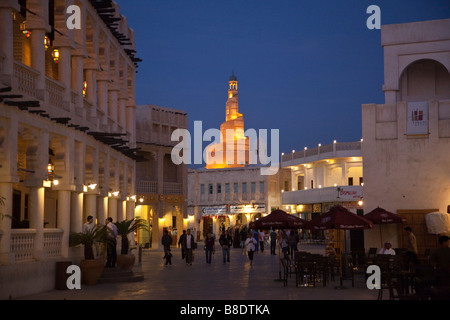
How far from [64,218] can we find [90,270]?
6.50 ft

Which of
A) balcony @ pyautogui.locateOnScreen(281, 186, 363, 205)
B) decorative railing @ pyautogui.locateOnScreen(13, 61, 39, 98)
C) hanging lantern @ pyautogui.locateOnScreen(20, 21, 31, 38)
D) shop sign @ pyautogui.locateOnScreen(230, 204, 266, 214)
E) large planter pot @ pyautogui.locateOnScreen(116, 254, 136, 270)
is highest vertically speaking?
hanging lantern @ pyautogui.locateOnScreen(20, 21, 31, 38)

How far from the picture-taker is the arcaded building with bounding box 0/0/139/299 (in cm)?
1858

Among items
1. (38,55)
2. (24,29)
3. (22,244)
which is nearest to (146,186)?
(24,29)

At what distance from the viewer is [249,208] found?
281ft

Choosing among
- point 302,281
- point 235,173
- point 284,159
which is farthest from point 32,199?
point 235,173

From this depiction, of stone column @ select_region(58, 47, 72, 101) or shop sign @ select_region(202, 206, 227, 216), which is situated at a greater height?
stone column @ select_region(58, 47, 72, 101)

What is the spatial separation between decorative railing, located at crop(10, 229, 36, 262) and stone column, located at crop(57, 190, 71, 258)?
2.36 meters

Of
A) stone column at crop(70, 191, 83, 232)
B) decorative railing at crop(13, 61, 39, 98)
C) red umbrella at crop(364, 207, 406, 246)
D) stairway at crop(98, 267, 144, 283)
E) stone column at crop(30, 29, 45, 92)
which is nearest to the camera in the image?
decorative railing at crop(13, 61, 39, 98)

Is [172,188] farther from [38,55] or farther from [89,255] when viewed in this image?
[38,55]

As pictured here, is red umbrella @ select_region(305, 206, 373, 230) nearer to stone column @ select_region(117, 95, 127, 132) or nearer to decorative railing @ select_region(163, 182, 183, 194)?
stone column @ select_region(117, 95, 127, 132)

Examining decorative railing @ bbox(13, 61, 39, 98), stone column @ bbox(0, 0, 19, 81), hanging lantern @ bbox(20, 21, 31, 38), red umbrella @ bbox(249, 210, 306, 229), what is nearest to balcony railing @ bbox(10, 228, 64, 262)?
decorative railing @ bbox(13, 61, 39, 98)

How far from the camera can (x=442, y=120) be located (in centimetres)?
2886

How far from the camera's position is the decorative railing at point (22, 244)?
62.6 feet

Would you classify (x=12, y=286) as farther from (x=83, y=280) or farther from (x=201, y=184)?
(x=201, y=184)
